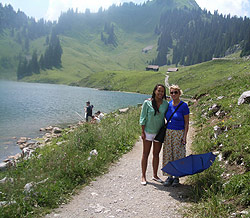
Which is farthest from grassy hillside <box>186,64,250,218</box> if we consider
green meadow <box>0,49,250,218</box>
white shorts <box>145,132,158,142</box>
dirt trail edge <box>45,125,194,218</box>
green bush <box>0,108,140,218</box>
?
green bush <box>0,108,140,218</box>

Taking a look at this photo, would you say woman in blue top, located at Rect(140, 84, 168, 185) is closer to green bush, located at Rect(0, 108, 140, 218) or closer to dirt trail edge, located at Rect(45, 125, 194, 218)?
dirt trail edge, located at Rect(45, 125, 194, 218)

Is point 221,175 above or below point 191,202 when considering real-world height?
above

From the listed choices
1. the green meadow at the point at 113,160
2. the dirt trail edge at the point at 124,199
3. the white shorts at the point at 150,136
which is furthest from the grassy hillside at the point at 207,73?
the white shorts at the point at 150,136

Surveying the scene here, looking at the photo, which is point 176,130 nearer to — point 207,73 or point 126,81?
point 207,73

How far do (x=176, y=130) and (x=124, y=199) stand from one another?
2835mm

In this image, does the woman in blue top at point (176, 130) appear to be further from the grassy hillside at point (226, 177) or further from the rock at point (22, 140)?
the rock at point (22, 140)

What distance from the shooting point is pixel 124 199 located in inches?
292

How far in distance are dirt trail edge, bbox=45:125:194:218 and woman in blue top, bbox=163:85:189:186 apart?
32.5 inches

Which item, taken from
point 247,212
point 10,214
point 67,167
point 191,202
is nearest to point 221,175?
point 191,202

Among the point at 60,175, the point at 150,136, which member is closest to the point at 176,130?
the point at 150,136

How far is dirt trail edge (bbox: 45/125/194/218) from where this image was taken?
658 cm

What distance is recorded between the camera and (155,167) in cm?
875

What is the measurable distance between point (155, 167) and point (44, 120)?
31.6 meters

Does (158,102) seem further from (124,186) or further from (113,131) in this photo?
(113,131)
